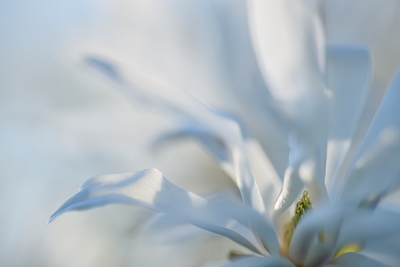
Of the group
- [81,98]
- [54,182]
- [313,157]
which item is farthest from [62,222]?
[313,157]

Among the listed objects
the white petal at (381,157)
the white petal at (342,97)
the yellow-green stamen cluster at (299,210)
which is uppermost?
the white petal at (342,97)

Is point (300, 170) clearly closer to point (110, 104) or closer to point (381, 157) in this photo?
point (381, 157)

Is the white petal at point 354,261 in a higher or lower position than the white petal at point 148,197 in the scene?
higher

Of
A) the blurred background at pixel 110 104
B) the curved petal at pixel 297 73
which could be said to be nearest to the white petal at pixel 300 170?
the curved petal at pixel 297 73

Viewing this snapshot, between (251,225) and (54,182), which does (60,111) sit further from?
(251,225)

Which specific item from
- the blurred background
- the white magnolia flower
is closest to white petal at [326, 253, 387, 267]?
the white magnolia flower

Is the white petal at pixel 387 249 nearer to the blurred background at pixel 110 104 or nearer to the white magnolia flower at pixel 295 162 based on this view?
the white magnolia flower at pixel 295 162

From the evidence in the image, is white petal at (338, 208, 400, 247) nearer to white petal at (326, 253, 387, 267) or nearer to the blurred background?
white petal at (326, 253, 387, 267)

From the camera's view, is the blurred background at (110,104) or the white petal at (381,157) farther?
the blurred background at (110,104)
